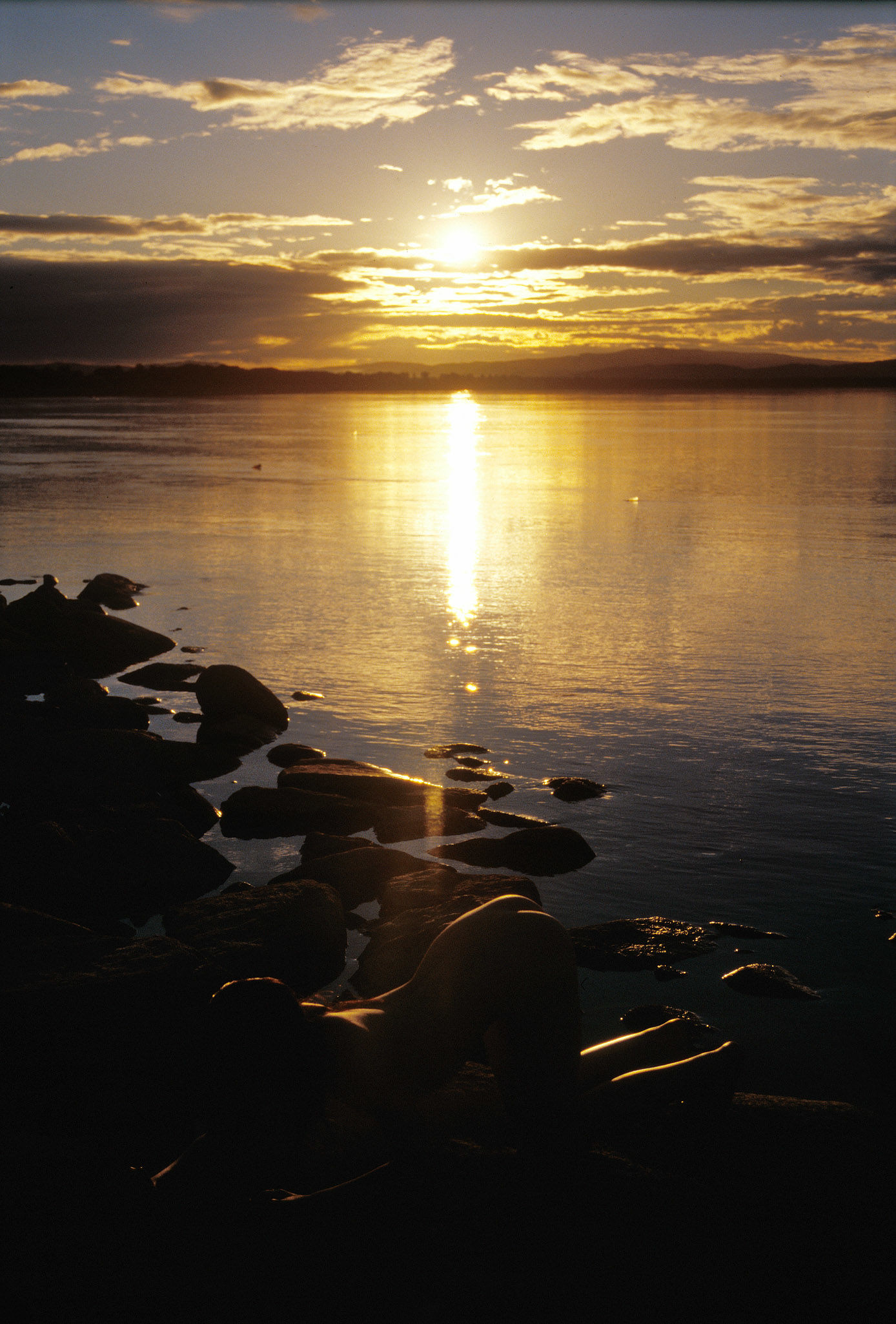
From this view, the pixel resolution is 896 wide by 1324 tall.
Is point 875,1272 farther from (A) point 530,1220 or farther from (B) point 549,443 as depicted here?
(B) point 549,443

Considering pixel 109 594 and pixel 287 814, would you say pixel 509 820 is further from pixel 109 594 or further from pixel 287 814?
pixel 109 594

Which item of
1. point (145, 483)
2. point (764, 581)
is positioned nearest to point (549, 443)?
point (145, 483)

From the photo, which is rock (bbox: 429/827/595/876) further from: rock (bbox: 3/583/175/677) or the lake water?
rock (bbox: 3/583/175/677)

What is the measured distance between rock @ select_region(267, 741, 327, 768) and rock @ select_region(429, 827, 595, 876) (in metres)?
2.98

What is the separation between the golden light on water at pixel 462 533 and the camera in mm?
22812

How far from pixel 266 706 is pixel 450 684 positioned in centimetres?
318

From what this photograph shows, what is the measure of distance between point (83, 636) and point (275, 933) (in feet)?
38.9

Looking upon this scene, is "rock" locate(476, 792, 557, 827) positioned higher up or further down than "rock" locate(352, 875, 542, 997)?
higher up

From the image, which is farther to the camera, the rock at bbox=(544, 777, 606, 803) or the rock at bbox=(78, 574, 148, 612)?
the rock at bbox=(78, 574, 148, 612)

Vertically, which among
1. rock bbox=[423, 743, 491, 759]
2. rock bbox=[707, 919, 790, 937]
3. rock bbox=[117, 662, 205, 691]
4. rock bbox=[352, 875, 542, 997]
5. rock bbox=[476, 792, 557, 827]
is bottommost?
rock bbox=[707, 919, 790, 937]

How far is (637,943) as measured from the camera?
8445 millimetres

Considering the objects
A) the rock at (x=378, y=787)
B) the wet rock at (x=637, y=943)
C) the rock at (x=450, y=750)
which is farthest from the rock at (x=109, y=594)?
the wet rock at (x=637, y=943)

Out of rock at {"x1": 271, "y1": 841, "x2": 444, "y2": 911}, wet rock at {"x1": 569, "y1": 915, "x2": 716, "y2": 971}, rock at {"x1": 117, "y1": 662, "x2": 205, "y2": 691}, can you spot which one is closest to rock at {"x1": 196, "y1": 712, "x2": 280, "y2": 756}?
rock at {"x1": 117, "y1": 662, "x2": 205, "y2": 691}

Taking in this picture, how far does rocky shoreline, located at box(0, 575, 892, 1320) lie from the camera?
4980mm
